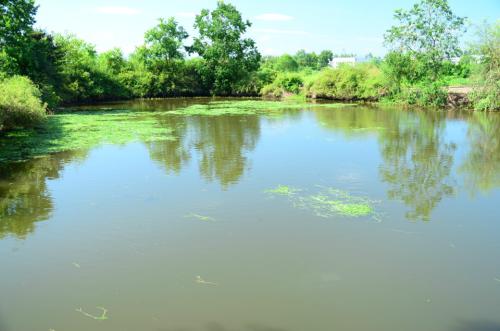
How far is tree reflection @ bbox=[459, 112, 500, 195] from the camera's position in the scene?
32.0ft

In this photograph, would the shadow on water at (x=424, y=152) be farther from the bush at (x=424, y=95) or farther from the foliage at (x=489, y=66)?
the bush at (x=424, y=95)

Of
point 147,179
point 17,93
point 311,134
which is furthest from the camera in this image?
point 311,134

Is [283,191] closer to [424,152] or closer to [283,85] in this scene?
[424,152]

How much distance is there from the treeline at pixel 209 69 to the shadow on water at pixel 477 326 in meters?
14.3

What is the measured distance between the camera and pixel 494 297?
4938mm

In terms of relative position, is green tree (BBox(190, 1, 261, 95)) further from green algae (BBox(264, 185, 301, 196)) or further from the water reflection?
green algae (BBox(264, 185, 301, 196))

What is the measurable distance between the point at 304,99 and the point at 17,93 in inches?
978

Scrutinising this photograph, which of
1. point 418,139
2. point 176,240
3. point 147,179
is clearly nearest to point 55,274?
point 176,240

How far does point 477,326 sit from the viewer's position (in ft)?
14.4

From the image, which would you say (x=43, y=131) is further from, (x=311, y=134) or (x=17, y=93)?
(x=311, y=134)

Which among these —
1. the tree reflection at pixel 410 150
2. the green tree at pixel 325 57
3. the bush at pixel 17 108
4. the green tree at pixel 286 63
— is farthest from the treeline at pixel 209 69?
the green tree at pixel 325 57

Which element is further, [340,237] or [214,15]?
[214,15]

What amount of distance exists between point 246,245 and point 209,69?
36880mm

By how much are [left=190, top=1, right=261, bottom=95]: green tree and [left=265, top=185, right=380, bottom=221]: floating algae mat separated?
33.3 m
